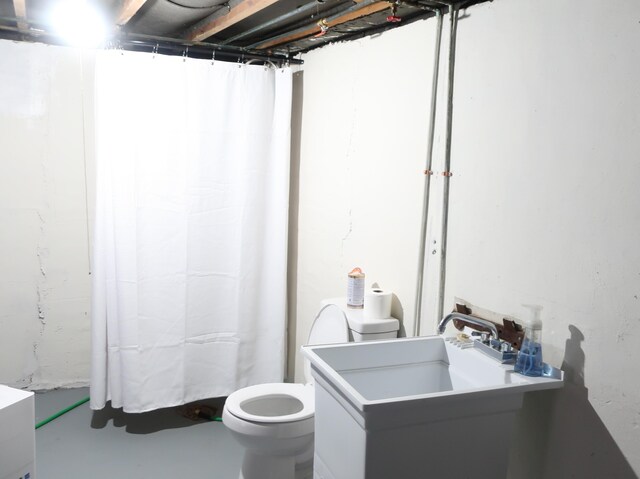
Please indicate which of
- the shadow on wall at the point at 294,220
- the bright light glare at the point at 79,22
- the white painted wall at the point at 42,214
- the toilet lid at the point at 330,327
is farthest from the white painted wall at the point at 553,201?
the white painted wall at the point at 42,214

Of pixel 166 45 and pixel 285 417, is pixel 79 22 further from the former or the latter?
pixel 285 417

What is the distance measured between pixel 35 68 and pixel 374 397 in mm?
2332

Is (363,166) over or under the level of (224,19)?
under

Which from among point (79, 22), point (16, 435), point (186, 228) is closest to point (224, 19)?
point (79, 22)

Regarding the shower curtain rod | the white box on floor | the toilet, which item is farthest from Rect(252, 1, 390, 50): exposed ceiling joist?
the white box on floor

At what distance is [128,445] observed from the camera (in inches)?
93.9

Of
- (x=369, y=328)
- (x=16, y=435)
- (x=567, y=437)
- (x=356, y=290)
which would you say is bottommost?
(x=16, y=435)

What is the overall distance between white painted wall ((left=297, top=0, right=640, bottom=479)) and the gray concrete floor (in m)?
1.17

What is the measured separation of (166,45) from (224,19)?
605 millimetres

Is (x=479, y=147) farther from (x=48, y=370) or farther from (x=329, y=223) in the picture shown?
(x=48, y=370)

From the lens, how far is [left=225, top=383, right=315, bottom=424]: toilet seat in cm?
201

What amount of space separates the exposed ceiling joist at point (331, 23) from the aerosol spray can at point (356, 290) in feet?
3.22

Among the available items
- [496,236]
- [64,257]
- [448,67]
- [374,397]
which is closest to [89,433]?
[64,257]

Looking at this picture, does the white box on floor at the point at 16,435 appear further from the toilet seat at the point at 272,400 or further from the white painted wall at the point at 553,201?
the white painted wall at the point at 553,201
